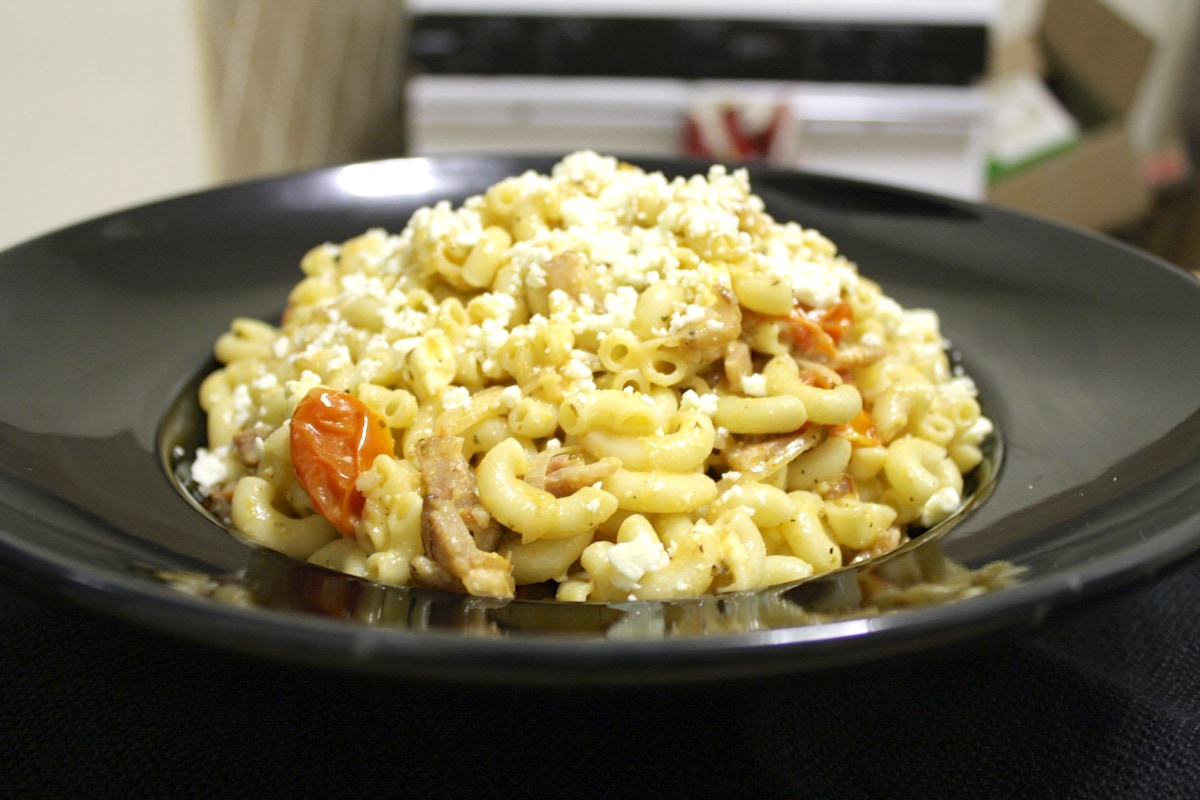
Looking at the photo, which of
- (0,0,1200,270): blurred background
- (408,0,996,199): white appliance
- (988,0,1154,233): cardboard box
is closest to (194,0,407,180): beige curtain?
(0,0,1200,270): blurred background

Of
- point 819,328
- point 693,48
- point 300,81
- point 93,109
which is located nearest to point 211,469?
point 819,328

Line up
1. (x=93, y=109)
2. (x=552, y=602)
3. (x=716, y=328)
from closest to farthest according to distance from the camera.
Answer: (x=552, y=602) < (x=716, y=328) < (x=93, y=109)

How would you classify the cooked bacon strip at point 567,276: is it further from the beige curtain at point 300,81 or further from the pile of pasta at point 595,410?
the beige curtain at point 300,81

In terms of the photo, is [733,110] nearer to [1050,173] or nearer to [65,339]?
[1050,173]

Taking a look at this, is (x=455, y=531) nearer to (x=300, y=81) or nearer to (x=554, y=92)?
(x=554, y=92)

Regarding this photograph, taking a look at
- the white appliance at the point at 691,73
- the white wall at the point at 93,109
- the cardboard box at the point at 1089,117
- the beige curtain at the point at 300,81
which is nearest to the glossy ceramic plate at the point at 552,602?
the white wall at the point at 93,109

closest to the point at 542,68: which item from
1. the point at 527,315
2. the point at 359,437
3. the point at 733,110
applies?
the point at 733,110
